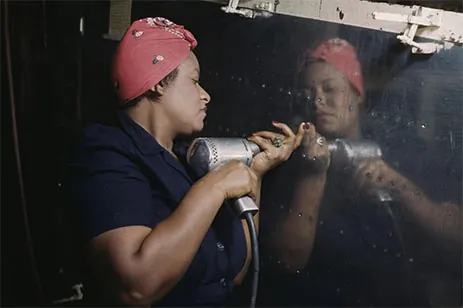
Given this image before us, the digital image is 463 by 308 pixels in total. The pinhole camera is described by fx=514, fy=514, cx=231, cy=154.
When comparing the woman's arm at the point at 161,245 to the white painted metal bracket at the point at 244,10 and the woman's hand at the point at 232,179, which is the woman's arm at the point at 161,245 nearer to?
the woman's hand at the point at 232,179

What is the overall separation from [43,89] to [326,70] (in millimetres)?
985

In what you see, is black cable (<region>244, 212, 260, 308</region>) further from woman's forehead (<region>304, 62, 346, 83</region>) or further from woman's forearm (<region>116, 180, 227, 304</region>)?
woman's forehead (<region>304, 62, 346, 83</region>)

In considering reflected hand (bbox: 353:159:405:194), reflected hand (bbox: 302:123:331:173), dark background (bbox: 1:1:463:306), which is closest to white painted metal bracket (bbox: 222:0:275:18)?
dark background (bbox: 1:1:463:306)

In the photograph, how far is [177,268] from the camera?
812 mm

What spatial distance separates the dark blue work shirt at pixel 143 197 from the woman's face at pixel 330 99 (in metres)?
0.23

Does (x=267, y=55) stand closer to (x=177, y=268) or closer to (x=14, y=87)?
(x=177, y=268)

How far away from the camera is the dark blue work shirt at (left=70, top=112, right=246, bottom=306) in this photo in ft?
2.72

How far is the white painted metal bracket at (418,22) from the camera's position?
73cm

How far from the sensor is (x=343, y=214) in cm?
88

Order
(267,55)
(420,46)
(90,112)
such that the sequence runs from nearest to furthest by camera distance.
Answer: (420,46) < (267,55) < (90,112)

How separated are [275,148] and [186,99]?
0.18m

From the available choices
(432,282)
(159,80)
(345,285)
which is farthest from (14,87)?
(432,282)

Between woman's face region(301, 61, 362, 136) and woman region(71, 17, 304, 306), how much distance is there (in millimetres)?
58

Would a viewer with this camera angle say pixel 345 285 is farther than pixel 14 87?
No
